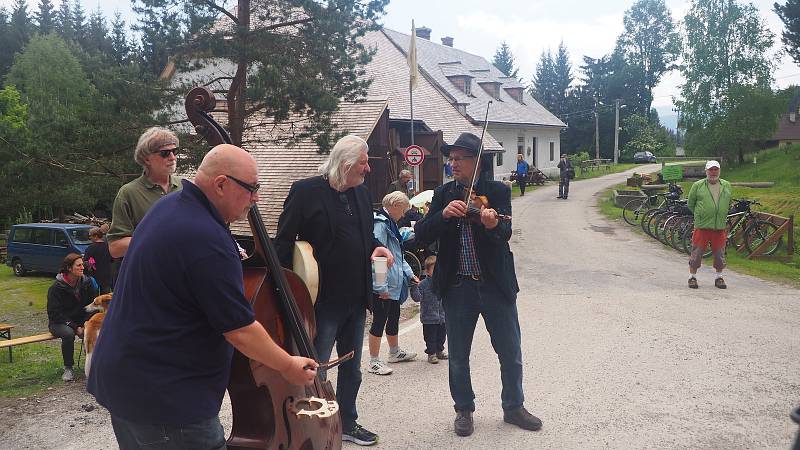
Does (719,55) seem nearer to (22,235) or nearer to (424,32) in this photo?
(424,32)

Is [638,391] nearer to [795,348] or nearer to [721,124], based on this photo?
[795,348]

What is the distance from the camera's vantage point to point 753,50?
39469 mm

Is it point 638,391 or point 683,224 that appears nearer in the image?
point 638,391

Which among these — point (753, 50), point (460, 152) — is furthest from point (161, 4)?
point (753, 50)

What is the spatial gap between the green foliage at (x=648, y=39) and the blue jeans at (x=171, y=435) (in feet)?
233

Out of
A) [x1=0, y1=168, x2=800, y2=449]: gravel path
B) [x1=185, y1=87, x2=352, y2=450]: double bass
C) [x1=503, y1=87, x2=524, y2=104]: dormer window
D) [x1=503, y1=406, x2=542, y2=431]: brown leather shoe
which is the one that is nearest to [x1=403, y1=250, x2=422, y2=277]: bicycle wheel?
[x1=0, y1=168, x2=800, y2=449]: gravel path

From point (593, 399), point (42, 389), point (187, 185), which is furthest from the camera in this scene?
point (42, 389)

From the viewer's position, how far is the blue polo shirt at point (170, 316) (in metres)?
2.25

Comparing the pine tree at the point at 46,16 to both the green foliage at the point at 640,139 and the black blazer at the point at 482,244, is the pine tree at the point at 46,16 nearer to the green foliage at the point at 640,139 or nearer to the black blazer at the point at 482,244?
the green foliage at the point at 640,139

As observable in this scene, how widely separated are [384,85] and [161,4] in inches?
634

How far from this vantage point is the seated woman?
22.6ft

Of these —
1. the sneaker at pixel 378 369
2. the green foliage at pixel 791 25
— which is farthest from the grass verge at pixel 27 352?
the green foliage at pixel 791 25

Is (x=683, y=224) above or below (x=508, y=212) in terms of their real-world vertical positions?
below

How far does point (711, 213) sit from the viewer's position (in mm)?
9555
